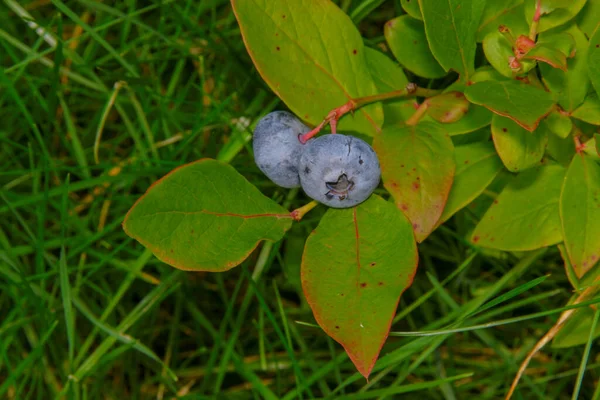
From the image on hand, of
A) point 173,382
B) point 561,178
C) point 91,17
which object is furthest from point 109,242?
point 561,178

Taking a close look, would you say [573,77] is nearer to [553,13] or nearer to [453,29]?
[553,13]

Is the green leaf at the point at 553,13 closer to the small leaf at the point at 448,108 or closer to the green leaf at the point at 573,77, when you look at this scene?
the green leaf at the point at 573,77

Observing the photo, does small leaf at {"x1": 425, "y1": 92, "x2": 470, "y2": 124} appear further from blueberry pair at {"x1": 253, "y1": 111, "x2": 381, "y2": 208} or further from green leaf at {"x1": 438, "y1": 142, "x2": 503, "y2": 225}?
blueberry pair at {"x1": 253, "y1": 111, "x2": 381, "y2": 208}

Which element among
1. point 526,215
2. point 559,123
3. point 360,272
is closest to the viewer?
point 360,272

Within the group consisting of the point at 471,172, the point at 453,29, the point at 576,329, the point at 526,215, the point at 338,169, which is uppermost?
the point at 453,29

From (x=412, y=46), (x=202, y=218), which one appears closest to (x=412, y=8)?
(x=412, y=46)

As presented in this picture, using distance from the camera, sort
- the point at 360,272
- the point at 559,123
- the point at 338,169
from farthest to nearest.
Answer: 1. the point at 559,123
2. the point at 360,272
3. the point at 338,169

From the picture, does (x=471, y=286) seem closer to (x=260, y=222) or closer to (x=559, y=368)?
(x=559, y=368)
